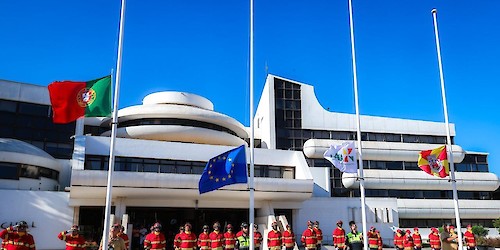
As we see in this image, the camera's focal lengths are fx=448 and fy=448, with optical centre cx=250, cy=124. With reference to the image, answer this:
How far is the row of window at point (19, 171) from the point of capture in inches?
1019

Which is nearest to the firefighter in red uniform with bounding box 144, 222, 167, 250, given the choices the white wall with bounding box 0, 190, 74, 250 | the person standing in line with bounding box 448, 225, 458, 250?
the person standing in line with bounding box 448, 225, 458, 250

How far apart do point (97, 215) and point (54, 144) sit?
786 centimetres

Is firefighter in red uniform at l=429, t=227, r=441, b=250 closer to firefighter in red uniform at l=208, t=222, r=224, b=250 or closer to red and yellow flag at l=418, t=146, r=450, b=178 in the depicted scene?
red and yellow flag at l=418, t=146, r=450, b=178

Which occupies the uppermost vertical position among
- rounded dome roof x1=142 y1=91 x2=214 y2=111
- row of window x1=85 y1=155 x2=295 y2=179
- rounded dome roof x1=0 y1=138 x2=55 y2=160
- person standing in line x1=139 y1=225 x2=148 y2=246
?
rounded dome roof x1=142 y1=91 x2=214 y2=111

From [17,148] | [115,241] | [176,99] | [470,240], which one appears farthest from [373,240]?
[176,99]

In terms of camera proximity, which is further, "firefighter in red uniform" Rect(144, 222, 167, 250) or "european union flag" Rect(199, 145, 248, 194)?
"firefighter in red uniform" Rect(144, 222, 167, 250)

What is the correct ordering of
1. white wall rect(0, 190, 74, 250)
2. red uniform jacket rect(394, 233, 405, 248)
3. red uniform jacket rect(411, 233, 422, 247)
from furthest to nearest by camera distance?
white wall rect(0, 190, 74, 250) → red uniform jacket rect(411, 233, 422, 247) → red uniform jacket rect(394, 233, 405, 248)

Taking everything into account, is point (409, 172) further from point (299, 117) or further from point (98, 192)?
point (98, 192)

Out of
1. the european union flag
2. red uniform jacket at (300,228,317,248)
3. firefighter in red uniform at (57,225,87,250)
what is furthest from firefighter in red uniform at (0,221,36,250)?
red uniform jacket at (300,228,317,248)

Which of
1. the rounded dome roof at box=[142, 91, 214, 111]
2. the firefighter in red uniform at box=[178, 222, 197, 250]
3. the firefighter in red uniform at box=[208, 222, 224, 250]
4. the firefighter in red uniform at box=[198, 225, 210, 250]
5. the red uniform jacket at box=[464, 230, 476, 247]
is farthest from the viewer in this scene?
the rounded dome roof at box=[142, 91, 214, 111]

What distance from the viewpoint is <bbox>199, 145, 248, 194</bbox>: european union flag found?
14125 millimetres

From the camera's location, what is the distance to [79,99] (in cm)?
1323

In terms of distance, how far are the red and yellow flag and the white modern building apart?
11785mm

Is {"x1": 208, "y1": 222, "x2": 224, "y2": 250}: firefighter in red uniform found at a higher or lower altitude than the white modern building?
lower
